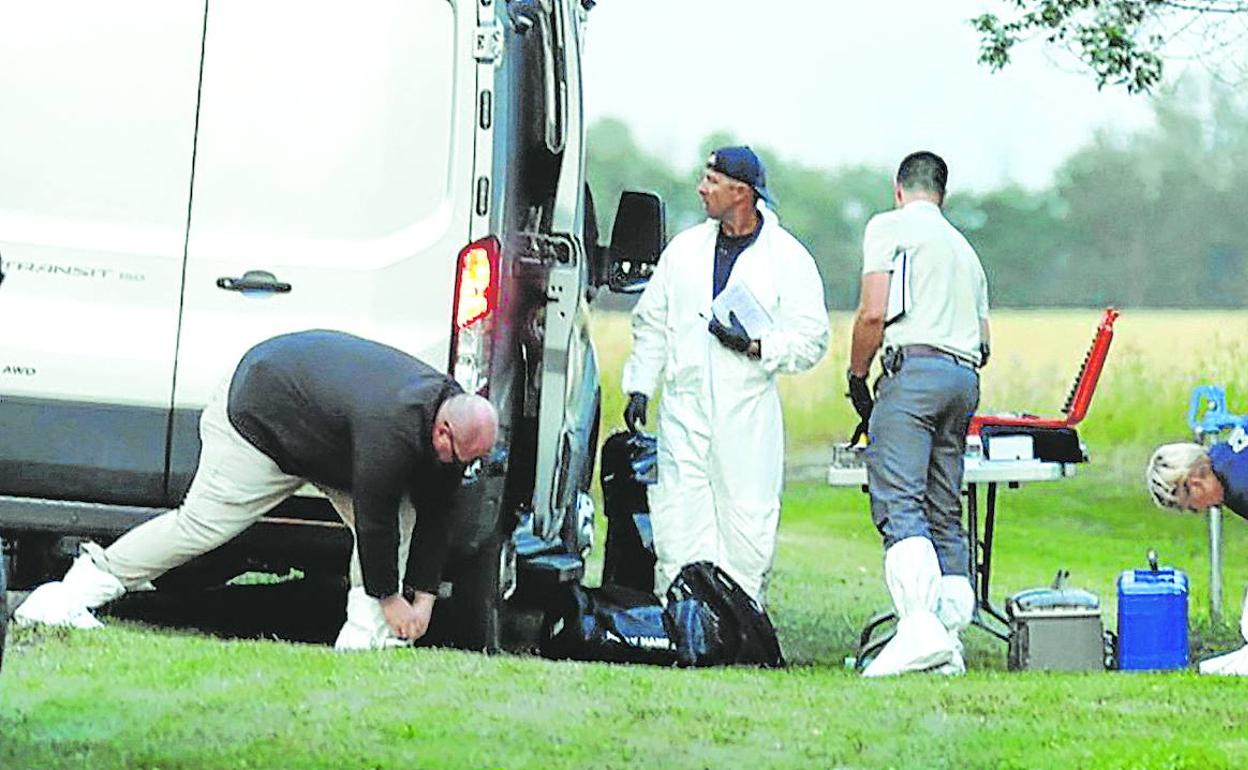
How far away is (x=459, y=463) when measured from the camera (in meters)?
8.43

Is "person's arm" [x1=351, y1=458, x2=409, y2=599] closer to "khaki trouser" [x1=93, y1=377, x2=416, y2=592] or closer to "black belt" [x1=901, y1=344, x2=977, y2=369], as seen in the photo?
"khaki trouser" [x1=93, y1=377, x2=416, y2=592]

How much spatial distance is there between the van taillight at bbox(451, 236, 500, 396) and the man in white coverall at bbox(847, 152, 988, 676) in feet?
5.42

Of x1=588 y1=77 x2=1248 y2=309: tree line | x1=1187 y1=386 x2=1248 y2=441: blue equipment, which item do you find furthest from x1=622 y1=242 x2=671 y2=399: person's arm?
x1=588 y1=77 x2=1248 y2=309: tree line

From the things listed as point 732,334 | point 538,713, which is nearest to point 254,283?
point 538,713

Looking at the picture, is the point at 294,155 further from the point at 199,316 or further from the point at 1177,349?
the point at 1177,349

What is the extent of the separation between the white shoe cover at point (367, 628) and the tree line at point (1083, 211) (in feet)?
36.4

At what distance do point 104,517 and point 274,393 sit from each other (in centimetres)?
77

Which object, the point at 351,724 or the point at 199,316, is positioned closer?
the point at 351,724

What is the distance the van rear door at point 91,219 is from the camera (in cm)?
860

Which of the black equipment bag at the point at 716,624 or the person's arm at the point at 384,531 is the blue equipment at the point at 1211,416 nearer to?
the black equipment bag at the point at 716,624

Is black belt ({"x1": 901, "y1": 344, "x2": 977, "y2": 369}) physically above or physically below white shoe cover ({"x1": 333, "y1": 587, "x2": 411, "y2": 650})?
above

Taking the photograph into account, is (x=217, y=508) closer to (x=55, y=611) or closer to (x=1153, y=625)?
(x=55, y=611)

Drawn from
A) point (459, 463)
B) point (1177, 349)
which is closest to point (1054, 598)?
point (459, 463)

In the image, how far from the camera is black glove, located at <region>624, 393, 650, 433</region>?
10.3 meters
